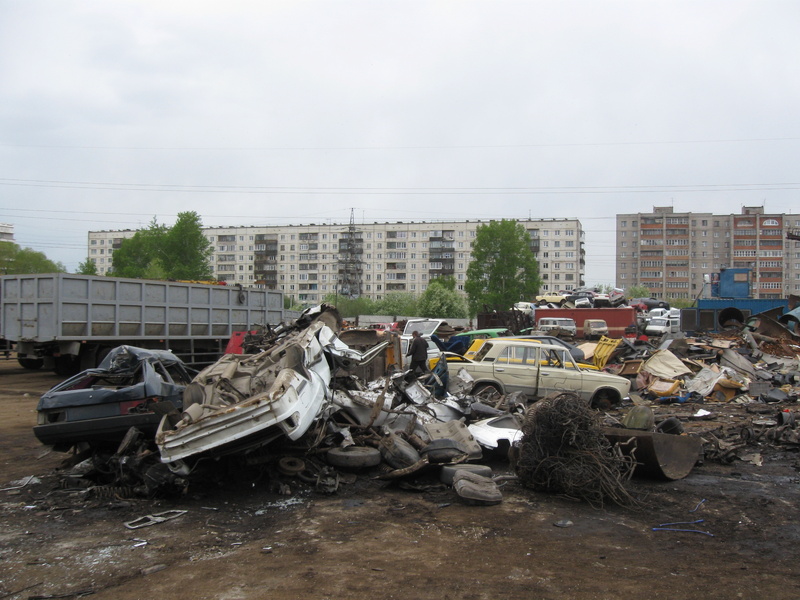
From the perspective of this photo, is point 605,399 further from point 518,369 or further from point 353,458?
point 353,458

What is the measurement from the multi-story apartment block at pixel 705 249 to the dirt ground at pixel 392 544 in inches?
4466

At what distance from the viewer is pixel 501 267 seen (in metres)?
65.6

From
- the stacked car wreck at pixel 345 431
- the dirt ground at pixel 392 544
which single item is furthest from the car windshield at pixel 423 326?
the dirt ground at pixel 392 544

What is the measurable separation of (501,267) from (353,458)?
196 ft

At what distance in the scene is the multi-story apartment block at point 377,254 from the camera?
102 m

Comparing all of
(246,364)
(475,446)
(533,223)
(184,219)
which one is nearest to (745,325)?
(475,446)

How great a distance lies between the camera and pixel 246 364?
762cm

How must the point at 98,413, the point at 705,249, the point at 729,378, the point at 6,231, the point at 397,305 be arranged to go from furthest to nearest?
the point at 6,231 < the point at 705,249 < the point at 397,305 < the point at 729,378 < the point at 98,413

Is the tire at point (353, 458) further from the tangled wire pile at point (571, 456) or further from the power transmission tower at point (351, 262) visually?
the power transmission tower at point (351, 262)

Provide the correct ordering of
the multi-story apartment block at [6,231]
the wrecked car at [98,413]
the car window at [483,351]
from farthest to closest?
1. the multi-story apartment block at [6,231]
2. the car window at [483,351]
3. the wrecked car at [98,413]

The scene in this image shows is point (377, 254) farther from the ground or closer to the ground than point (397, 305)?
farther from the ground

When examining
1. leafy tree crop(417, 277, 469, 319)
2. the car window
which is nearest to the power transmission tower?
leafy tree crop(417, 277, 469, 319)

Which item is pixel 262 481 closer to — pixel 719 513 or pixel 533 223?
pixel 719 513

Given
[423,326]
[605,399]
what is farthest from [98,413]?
[423,326]
